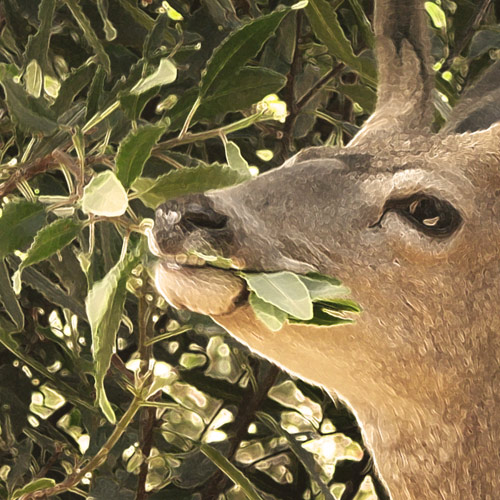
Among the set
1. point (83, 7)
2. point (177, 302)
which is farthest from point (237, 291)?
point (83, 7)

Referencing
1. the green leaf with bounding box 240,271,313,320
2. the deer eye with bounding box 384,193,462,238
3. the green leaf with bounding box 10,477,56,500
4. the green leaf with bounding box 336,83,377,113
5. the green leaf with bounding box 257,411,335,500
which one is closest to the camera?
the green leaf with bounding box 240,271,313,320

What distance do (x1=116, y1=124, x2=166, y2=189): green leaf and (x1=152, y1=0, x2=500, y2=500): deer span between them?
0.08 m

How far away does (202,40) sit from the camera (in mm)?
1534

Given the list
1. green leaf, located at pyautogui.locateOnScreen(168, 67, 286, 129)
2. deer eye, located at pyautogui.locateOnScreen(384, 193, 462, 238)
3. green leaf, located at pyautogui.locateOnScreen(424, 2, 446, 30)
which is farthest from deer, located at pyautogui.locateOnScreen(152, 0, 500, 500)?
green leaf, located at pyautogui.locateOnScreen(424, 2, 446, 30)

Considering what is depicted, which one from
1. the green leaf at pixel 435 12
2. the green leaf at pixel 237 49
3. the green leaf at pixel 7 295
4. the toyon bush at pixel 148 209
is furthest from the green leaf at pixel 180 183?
the green leaf at pixel 435 12

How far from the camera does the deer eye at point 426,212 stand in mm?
1040

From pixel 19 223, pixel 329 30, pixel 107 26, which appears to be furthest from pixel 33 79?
pixel 329 30

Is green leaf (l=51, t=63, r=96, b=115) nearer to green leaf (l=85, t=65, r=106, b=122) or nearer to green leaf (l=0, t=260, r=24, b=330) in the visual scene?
green leaf (l=85, t=65, r=106, b=122)

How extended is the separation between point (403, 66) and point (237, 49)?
0.74 feet

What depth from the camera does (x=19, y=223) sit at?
1022mm

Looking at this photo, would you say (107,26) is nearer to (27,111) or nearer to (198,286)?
(27,111)

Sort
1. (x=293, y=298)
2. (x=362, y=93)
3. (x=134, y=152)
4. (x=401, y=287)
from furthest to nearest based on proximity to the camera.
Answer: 1. (x=362, y=93)
2. (x=401, y=287)
3. (x=134, y=152)
4. (x=293, y=298)

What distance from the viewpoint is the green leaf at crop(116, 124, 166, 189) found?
3.05 ft

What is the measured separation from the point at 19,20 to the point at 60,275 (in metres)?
0.38
